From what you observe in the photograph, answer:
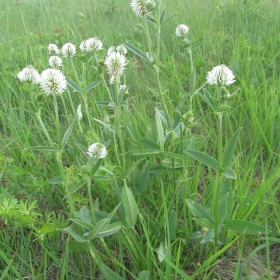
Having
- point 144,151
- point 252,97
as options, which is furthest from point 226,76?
point 252,97

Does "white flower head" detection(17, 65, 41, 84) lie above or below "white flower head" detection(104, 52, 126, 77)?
above

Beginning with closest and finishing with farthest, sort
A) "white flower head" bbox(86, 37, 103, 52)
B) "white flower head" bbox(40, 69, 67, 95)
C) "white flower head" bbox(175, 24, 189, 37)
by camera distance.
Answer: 1. "white flower head" bbox(40, 69, 67, 95)
2. "white flower head" bbox(86, 37, 103, 52)
3. "white flower head" bbox(175, 24, 189, 37)

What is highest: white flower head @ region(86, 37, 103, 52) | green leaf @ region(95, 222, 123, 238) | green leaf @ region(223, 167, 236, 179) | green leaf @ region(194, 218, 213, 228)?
white flower head @ region(86, 37, 103, 52)

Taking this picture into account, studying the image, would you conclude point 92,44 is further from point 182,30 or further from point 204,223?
point 204,223

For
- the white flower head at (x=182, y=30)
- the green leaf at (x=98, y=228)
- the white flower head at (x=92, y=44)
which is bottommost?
the green leaf at (x=98, y=228)

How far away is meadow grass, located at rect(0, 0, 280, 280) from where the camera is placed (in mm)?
1106

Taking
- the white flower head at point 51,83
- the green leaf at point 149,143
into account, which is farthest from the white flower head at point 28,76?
the green leaf at point 149,143

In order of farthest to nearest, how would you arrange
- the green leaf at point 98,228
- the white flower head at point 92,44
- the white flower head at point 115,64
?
the white flower head at point 92,44 → the white flower head at point 115,64 → the green leaf at point 98,228

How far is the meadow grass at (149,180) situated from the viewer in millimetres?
1106

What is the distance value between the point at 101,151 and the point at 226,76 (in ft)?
1.62

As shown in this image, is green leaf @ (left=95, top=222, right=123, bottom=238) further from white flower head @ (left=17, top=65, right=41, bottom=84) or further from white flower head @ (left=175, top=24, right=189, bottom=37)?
white flower head @ (left=175, top=24, right=189, bottom=37)

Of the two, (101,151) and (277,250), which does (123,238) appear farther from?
(277,250)

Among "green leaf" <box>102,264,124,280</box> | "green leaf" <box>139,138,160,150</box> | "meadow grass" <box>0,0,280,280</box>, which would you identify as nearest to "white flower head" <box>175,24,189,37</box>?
"meadow grass" <box>0,0,280,280</box>

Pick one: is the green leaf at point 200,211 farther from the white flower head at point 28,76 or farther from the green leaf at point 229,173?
the white flower head at point 28,76
